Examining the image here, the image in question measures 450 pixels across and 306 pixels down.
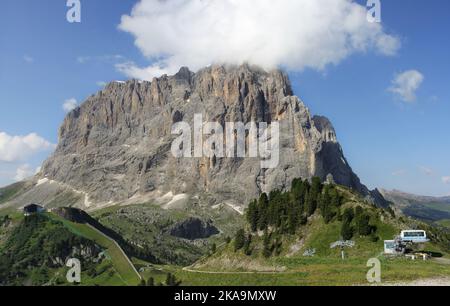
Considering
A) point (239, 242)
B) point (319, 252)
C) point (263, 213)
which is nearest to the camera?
point (319, 252)

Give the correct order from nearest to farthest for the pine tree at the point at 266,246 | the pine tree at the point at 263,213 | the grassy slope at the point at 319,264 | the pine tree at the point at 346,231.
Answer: the grassy slope at the point at 319,264, the pine tree at the point at 346,231, the pine tree at the point at 266,246, the pine tree at the point at 263,213

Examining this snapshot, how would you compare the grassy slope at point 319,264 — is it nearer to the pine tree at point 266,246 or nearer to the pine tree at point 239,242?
the pine tree at point 266,246

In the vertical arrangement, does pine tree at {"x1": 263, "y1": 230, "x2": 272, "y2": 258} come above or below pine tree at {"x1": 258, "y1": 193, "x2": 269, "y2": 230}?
below

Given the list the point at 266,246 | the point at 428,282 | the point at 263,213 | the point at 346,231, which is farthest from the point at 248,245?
the point at 428,282

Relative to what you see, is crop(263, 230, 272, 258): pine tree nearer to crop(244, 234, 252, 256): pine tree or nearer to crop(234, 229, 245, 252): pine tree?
crop(244, 234, 252, 256): pine tree

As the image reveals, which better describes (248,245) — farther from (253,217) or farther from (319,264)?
(319,264)

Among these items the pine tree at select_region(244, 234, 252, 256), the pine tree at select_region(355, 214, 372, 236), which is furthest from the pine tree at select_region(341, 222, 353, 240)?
the pine tree at select_region(244, 234, 252, 256)

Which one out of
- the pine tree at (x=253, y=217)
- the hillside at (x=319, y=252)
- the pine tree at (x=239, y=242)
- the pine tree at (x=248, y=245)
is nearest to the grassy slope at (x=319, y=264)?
the hillside at (x=319, y=252)

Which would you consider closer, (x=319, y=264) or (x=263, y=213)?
(x=319, y=264)

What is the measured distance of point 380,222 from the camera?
9469cm

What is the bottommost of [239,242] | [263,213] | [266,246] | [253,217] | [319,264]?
[319,264]
